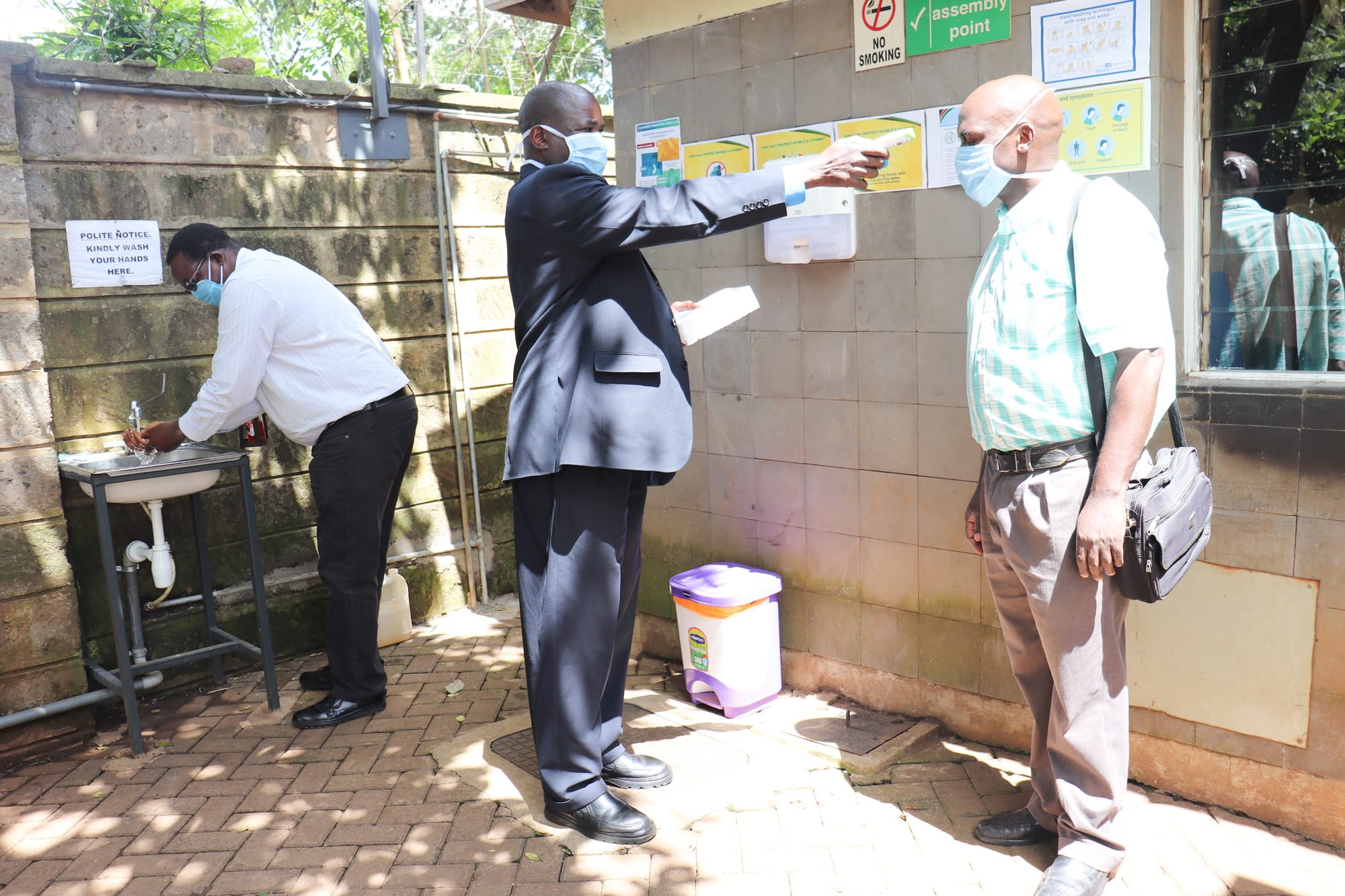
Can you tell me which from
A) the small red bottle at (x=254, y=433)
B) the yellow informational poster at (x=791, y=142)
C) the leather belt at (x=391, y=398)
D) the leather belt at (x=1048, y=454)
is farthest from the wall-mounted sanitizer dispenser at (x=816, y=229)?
the small red bottle at (x=254, y=433)

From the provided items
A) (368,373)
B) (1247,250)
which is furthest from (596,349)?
(1247,250)

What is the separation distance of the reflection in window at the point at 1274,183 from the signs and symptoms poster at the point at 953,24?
64 cm

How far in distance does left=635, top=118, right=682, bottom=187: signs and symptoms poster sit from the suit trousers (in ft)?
7.44

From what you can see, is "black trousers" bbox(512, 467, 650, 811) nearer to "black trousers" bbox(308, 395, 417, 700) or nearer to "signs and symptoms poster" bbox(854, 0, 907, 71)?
"black trousers" bbox(308, 395, 417, 700)

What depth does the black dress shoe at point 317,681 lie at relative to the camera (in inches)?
182

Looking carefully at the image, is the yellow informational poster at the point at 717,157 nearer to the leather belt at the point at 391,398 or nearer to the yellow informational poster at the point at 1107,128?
the yellow informational poster at the point at 1107,128

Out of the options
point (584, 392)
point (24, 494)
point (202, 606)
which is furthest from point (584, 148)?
point (202, 606)

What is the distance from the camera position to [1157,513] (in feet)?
8.20

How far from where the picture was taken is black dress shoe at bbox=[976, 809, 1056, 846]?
3.07 meters

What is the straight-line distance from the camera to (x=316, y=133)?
508 cm

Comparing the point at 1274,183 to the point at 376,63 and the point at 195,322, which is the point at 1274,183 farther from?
the point at 195,322

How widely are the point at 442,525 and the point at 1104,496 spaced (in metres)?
4.04

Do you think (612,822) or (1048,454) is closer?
(1048,454)

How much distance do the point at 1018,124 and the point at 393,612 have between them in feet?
12.8
